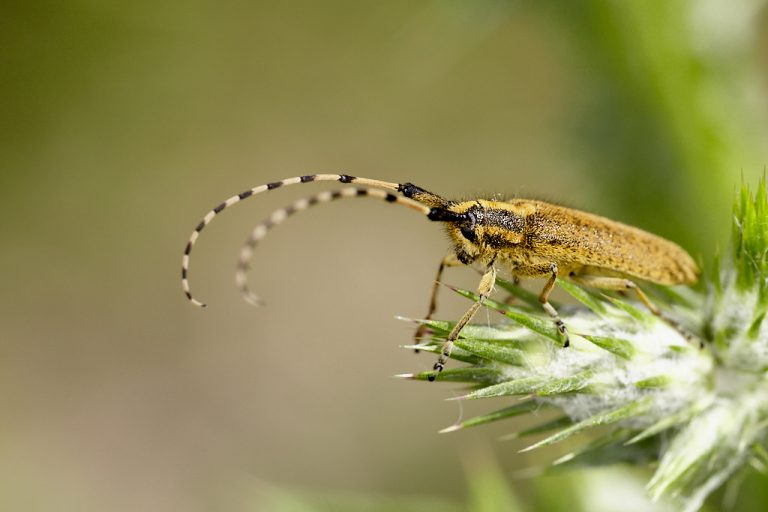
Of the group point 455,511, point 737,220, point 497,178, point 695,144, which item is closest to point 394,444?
point 497,178

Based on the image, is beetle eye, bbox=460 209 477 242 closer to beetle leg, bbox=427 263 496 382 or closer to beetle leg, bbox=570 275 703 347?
beetle leg, bbox=427 263 496 382

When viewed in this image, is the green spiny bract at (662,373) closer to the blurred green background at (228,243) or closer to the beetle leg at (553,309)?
the beetle leg at (553,309)

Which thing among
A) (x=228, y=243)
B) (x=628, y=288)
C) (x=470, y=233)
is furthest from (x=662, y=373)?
(x=228, y=243)

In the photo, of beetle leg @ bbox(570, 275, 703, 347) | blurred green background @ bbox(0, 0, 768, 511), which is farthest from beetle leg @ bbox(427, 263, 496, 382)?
blurred green background @ bbox(0, 0, 768, 511)

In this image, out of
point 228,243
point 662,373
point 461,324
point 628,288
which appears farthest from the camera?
point 228,243

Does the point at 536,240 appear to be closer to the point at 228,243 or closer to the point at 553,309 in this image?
the point at 553,309

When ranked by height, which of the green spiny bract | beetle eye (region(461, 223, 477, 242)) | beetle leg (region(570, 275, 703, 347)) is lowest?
the green spiny bract
